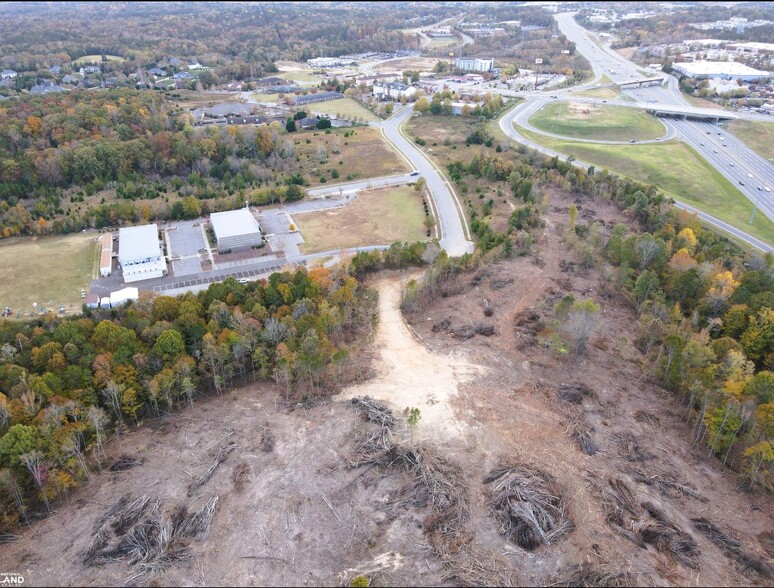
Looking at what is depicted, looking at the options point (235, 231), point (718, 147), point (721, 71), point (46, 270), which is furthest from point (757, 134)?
point (46, 270)

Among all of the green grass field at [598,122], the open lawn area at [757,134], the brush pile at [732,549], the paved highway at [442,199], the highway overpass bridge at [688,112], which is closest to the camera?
the brush pile at [732,549]

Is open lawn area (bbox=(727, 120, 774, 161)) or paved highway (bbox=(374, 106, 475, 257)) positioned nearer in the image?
paved highway (bbox=(374, 106, 475, 257))

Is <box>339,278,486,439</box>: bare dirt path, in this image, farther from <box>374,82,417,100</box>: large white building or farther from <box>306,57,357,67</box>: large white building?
<box>306,57,357,67</box>: large white building

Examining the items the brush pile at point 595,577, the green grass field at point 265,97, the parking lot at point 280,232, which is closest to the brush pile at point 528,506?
the brush pile at point 595,577

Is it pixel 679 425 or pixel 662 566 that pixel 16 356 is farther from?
pixel 679 425

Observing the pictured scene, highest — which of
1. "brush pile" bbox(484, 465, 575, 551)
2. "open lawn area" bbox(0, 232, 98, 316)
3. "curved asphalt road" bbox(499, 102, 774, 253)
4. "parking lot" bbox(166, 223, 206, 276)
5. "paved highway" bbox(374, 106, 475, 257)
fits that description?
"brush pile" bbox(484, 465, 575, 551)

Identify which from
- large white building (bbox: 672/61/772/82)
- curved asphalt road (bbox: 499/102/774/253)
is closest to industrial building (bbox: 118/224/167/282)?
curved asphalt road (bbox: 499/102/774/253)

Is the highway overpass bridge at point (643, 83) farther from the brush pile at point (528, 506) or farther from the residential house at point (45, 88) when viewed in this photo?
the residential house at point (45, 88)
